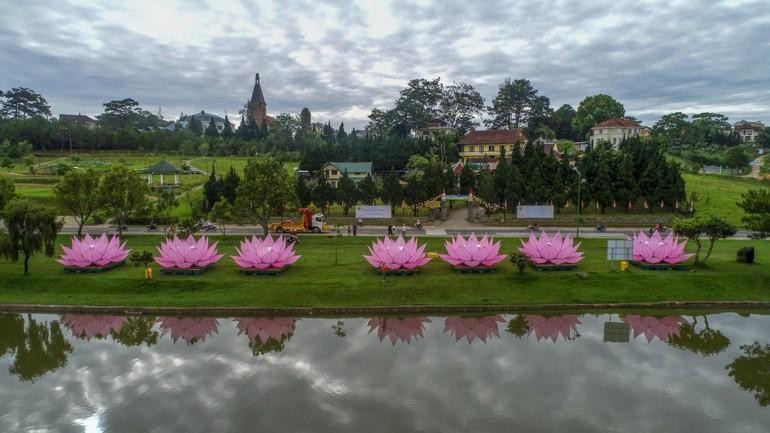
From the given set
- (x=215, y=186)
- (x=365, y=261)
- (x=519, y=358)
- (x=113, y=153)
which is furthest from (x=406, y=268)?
(x=113, y=153)

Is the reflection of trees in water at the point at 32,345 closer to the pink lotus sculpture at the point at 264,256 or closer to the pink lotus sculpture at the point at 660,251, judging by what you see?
the pink lotus sculpture at the point at 264,256

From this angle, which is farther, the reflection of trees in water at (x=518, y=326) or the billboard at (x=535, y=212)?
the billboard at (x=535, y=212)

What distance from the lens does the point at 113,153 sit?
282 ft

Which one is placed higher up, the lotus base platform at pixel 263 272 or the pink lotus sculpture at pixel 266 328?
the lotus base platform at pixel 263 272

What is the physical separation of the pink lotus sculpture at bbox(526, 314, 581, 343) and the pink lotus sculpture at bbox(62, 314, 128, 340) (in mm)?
16740

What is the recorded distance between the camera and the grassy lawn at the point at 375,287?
23078 millimetres

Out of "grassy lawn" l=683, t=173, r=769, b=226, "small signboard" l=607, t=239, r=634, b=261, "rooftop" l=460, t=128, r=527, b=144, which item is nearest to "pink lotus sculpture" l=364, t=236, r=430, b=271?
"small signboard" l=607, t=239, r=634, b=261

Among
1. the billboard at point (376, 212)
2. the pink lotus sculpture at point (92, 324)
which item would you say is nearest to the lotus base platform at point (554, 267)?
the pink lotus sculpture at point (92, 324)

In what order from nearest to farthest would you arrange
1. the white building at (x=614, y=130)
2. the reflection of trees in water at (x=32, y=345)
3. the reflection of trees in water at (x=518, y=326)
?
the reflection of trees in water at (x=32, y=345), the reflection of trees in water at (x=518, y=326), the white building at (x=614, y=130)

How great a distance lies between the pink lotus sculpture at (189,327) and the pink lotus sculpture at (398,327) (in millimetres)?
6456

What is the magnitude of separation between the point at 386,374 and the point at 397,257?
32.4ft

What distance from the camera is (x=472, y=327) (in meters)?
20.5

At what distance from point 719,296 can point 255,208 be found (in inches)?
1031

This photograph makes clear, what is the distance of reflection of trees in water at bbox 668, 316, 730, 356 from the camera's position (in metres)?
18.1
